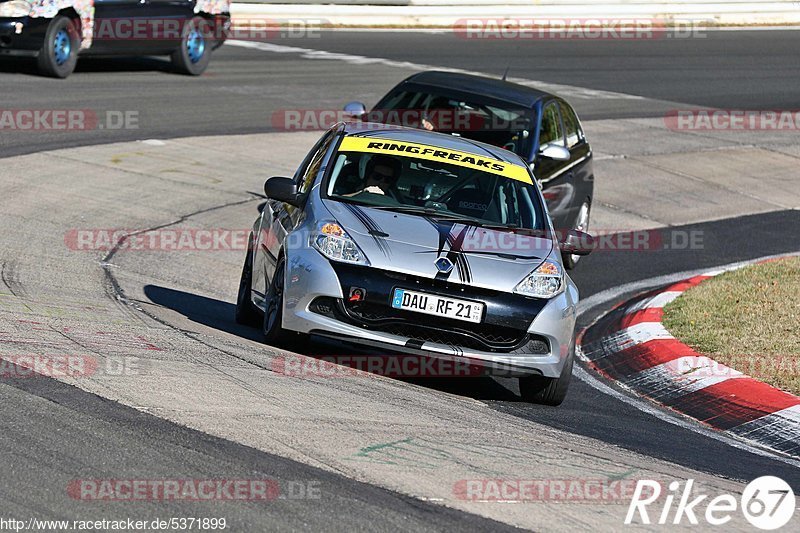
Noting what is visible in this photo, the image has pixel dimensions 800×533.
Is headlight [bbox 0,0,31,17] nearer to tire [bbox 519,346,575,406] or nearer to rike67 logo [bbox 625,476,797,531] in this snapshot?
tire [bbox 519,346,575,406]

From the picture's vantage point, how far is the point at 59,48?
19062 mm

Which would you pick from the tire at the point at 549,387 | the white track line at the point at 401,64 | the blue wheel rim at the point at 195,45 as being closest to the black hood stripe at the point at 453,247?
the tire at the point at 549,387

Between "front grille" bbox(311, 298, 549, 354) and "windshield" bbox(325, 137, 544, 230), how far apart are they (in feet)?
3.28

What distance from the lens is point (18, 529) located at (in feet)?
15.3

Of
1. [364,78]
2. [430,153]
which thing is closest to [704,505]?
[430,153]

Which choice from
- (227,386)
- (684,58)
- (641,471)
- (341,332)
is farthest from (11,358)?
(684,58)

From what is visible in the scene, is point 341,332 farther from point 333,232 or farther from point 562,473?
point 562,473

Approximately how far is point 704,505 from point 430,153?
3975mm

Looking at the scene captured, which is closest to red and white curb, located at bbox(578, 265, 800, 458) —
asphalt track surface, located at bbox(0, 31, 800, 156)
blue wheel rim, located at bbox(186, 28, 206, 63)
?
asphalt track surface, located at bbox(0, 31, 800, 156)

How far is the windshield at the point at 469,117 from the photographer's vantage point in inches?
500

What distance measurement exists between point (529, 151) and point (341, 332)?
209 inches

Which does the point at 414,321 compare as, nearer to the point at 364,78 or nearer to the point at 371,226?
the point at 371,226

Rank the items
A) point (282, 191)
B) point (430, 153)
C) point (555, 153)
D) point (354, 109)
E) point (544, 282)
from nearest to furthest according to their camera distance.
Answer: point (544, 282) → point (282, 191) → point (430, 153) → point (555, 153) → point (354, 109)

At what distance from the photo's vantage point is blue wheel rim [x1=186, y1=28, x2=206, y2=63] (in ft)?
69.8
